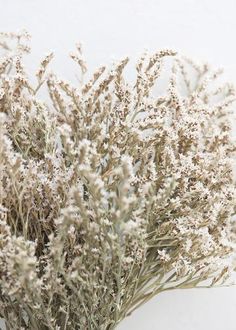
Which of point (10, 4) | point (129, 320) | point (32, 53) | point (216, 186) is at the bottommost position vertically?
point (129, 320)

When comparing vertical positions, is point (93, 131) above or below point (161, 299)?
above

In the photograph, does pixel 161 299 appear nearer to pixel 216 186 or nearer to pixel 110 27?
pixel 216 186

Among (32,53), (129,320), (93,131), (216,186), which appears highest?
(32,53)

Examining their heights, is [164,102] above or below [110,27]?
below

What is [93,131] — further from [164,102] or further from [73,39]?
[73,39]

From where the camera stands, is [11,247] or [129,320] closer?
[11,247]

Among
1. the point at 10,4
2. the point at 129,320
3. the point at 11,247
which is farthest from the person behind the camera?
the point at 10,4

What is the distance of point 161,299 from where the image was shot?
1450mm

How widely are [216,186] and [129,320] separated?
0.43 m

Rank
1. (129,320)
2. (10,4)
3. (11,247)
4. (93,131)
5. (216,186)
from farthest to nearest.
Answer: (10,4) → (129,320) → (216,186) → (93,131) → (11,247)

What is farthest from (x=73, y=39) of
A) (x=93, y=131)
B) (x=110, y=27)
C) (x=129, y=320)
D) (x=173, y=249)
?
(x=129, y=320)

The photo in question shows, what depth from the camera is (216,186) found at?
1.25 meters

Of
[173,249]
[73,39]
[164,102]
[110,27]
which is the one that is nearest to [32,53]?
[73,39]

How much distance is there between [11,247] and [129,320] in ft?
1.97
